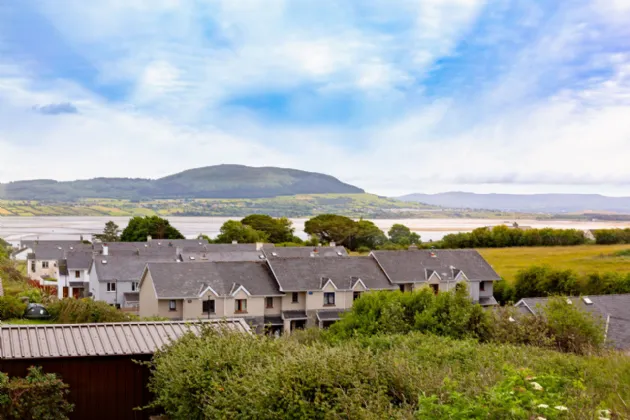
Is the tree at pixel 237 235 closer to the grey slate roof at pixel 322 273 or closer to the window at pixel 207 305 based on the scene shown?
the grey slate roof at pixel 322 273

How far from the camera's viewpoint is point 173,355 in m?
9.98

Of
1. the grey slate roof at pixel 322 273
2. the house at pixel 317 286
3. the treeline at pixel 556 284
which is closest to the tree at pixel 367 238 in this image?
the treeline at pixel 556 284

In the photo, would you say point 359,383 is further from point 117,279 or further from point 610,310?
point 117,279

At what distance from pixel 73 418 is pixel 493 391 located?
293 inches

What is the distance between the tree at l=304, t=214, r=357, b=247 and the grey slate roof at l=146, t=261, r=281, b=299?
188ft

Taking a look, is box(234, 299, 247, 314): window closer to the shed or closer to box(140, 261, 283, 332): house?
box(140, 261, 283, 332): house

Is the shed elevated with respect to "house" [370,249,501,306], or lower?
elevated

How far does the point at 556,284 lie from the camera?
173ft

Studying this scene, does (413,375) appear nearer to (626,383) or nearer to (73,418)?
(626,383)

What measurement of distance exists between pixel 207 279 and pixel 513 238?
2258 inches

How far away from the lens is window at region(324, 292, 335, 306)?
140 ft

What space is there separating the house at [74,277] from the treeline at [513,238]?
45014mm

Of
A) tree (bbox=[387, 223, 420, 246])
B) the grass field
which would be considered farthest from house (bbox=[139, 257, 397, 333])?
tree (bbox=[387, 223, 420, 246])

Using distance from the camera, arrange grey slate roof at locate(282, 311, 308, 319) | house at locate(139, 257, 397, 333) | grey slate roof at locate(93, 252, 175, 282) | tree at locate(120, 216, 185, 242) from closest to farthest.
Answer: house at locate(139, 257, 397, 333) → grey slate roof at locate(282, 311, 308, 319) → grey slate roof at locate(93, 252, 175, 282) → tree at locate(120, 216, 185, 242)
